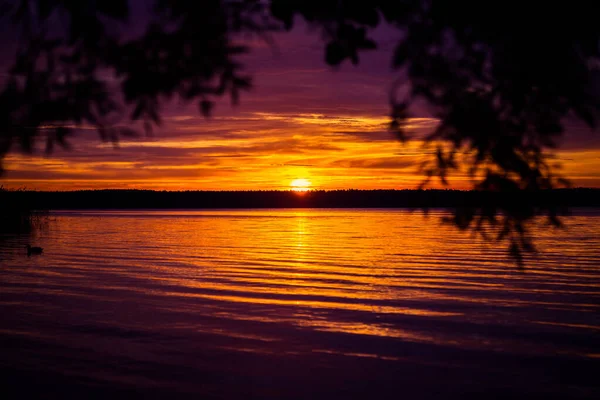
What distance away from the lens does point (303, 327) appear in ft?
41.5

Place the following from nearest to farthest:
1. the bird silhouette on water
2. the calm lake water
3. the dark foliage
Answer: the dark foliage
the calm lake water
the bird silhouette on water

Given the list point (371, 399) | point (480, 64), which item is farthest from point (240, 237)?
point (480, 64)

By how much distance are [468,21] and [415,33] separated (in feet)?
1.28

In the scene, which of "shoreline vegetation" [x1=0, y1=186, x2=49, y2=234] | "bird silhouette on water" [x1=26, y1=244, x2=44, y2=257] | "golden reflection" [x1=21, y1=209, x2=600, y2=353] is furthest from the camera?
"shoreline vegetation" [x1=0, y1=186, x2=49, y2=234]

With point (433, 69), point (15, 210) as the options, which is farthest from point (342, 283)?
point (15, 210)

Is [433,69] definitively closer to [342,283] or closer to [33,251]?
[342,283]

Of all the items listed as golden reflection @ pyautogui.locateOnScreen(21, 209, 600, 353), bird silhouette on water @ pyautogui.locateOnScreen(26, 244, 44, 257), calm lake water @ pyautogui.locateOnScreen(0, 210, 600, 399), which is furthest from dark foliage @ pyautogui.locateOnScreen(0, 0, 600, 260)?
bird silhouette on water @ pyautogui.locateOnScreen(26, 244, 44, 257)

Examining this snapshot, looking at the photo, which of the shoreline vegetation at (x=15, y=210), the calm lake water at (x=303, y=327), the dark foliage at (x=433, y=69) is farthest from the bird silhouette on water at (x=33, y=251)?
the dark foliage at (x=433, y=69)

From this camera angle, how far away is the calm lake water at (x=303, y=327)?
934 cm

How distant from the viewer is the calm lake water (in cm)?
934

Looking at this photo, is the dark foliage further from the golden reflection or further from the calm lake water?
the golden reflection

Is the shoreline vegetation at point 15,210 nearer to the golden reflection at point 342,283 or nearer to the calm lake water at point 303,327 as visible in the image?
the golden reflection at point 342,283

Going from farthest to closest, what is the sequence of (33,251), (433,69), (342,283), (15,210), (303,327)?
(15,210) < (33,251) < (342,283) < (303,327) < (433,69)

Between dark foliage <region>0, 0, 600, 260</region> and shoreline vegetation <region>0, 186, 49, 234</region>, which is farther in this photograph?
shoreline vegetation <region>0, 186, 49, 234</region>
